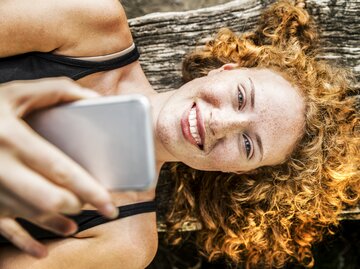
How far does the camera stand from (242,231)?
8.58 feet

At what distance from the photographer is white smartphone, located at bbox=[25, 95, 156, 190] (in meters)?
1.15

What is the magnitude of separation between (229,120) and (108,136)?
2.88 feet

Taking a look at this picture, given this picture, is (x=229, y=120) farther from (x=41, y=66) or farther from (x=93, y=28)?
(x=41, y=66)

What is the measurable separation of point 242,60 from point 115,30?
610 millimetres

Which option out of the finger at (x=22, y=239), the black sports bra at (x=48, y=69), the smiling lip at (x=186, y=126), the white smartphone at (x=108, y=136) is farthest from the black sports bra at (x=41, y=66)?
the white smartphone at (x=108, y=136)

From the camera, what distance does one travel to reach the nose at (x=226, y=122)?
1.97 metres

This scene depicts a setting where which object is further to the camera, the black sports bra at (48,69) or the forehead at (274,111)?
the black sports bra at (48,69)

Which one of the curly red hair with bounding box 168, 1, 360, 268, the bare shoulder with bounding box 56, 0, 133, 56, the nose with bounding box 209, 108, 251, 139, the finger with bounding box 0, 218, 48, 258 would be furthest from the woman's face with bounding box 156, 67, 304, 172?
the finger with bounding box 0, 218, 48, 258

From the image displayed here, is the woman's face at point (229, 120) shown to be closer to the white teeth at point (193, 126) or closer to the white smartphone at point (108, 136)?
the white teeth at point (193, 126)

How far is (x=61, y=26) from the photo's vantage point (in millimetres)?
2141

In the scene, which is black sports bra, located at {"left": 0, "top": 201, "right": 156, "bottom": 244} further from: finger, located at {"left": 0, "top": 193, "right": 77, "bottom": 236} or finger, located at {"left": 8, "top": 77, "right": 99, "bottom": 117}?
finger, located at {"left": 8, "top": 77, "right": 99, "bottom": 117}

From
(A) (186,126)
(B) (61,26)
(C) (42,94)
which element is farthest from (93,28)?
(C) (42,94)

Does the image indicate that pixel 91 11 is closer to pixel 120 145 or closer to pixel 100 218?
pixel 100 218

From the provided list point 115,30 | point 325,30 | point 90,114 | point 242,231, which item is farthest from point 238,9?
point 90,114
